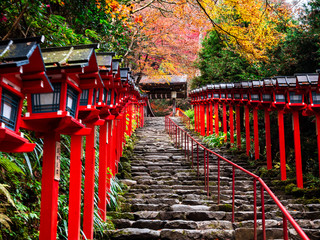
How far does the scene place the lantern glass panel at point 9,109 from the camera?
2088 mm

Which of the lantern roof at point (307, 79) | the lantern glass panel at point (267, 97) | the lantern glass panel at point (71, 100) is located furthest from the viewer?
the lantern glass panel at point (267, 97)

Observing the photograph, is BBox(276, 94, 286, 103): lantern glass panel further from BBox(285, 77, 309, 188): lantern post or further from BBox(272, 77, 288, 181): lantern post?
BBox(285, 77, 309, 188): lantern post

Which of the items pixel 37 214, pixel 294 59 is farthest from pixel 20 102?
pixel 294 59

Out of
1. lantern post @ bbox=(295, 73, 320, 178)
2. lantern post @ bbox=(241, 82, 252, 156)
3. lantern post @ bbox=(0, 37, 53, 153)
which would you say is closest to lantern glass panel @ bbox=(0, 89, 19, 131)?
lantern post @ bbox=(0, 37, 53, 153)

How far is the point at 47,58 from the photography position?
2979mm

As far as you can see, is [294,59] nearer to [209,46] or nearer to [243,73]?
[243,73]

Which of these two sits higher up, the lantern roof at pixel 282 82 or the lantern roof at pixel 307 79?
the lantern roof at pixel 282 82

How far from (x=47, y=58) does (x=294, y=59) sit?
1174 centimetres

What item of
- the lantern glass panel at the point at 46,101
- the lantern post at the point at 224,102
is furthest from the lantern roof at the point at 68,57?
the lantern post at the point at 224,102

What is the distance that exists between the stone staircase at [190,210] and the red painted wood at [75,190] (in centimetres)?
197

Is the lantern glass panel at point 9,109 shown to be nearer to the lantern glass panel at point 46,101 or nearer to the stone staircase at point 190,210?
the lantern glass panel at point 46,101

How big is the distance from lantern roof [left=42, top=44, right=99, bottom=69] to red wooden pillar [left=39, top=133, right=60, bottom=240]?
0.81 metres

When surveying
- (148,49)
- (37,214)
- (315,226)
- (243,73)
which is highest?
(148,49)

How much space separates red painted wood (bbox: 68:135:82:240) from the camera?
3.78 meters
